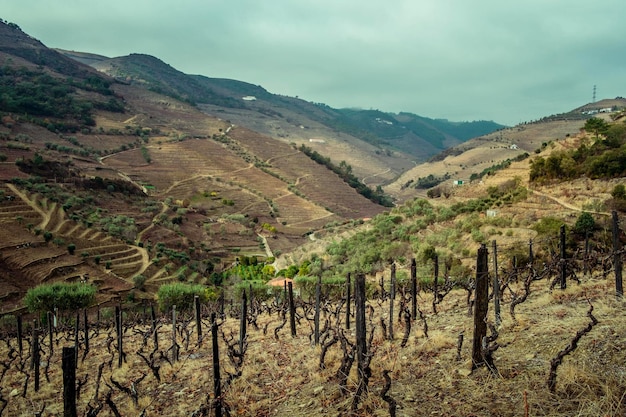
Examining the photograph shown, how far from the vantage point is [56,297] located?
1022 inches

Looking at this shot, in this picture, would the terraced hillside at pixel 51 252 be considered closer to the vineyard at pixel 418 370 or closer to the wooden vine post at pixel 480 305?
the vineyard at pixel 418 370

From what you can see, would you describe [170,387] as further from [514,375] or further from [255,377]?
[514,375]

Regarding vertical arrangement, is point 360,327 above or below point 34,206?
below

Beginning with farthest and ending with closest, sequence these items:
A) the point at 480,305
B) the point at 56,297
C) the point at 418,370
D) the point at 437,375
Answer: the point at 56,297, the point at 418,370, the point at 437,375, the point at 480,305

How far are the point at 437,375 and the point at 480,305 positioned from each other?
4.33 feet

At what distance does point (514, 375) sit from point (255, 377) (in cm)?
485

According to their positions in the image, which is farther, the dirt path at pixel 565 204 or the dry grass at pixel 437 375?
the dirt path at pixel 565 204

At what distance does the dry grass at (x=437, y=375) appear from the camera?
187 inches

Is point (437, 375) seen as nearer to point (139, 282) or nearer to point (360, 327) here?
point (360, 327)

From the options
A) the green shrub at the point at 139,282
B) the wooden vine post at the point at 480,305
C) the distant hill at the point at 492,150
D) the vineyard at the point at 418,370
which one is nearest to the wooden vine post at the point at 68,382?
the vineyard at the point at 418,370

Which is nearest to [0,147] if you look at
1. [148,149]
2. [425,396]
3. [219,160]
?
[148,149]

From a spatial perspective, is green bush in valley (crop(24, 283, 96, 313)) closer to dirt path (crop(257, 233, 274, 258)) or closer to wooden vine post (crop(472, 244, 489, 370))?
dirt path (crop(257, 233, 274, 258))

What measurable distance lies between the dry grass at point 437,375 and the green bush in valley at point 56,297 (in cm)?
1645

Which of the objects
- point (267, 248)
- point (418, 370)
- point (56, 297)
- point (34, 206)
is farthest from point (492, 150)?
point (418, 370)
